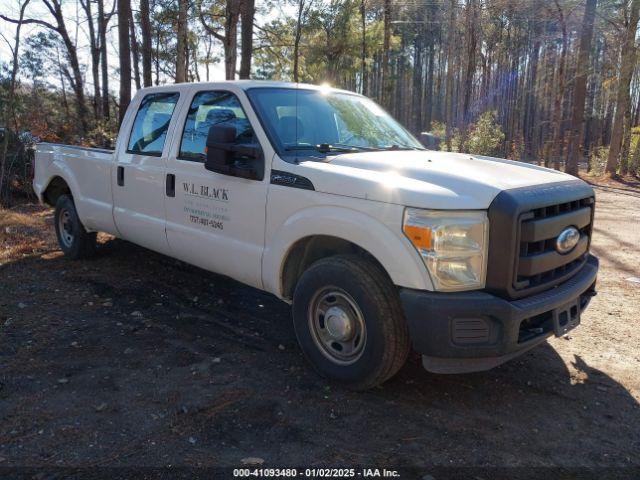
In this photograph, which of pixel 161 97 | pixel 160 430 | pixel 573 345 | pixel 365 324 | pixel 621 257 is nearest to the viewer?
pixel 160 430

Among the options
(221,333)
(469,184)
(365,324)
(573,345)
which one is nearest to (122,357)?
(221,333)

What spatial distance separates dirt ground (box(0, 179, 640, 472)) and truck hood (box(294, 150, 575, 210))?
1322 millimetres

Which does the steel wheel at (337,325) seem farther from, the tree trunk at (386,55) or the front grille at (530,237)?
the tree trunk at (386,55)

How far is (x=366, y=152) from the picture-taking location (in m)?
4.05

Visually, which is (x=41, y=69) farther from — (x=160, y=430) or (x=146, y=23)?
(x=160, y=430)

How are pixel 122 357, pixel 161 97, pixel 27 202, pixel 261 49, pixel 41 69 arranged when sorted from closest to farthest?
1. pixel 122 357
2. pixel 161 97
3. pixel 27 202
4. pixel 261 49
5. pixel 41 69

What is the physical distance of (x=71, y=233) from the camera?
6.65m

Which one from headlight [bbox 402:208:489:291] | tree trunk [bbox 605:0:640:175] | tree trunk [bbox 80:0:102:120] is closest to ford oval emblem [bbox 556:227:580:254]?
headlight [bbox 402:208:489:291]

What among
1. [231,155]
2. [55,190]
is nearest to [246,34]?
[55,190]

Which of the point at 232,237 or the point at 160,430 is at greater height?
the point at 232,237

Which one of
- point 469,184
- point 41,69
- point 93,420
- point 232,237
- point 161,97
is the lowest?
point 93,420

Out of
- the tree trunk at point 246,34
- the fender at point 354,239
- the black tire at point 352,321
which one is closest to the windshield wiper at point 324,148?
the fender at point 354,239

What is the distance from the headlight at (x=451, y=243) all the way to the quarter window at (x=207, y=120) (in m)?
1.70

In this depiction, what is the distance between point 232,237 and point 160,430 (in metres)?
1.60
